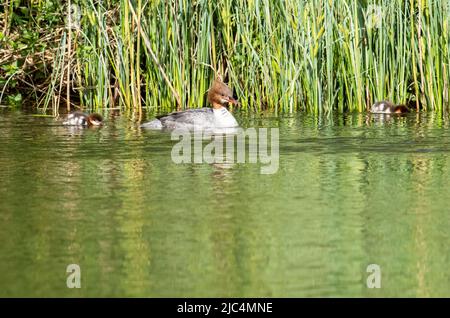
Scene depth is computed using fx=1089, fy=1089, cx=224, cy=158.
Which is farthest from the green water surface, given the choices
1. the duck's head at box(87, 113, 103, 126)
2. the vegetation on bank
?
the vegetation on bank

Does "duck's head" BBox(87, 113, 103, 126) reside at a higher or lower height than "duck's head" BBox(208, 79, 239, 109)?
lower

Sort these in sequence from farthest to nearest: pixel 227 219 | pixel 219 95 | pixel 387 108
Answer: pixel 219 95, pixel 387 108, pixel 227 219

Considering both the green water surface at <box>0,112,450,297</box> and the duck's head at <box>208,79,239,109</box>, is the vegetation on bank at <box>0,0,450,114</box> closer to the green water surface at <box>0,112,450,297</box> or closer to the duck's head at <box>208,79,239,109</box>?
the duck's head at <box>208,79,239,109</box>

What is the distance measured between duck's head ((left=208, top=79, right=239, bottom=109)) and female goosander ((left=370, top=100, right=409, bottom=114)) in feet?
4.19

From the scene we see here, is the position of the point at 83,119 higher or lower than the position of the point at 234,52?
lower

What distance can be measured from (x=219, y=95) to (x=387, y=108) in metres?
1.52

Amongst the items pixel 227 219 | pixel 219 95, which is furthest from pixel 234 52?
pixel 227 219

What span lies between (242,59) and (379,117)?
1628mm

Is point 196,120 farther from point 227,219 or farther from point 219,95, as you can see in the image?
point 227,219

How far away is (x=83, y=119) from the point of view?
962cm

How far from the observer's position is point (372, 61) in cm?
1010

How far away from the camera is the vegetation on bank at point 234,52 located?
9.90 meters

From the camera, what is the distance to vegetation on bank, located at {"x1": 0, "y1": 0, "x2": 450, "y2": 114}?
9898 millimetres

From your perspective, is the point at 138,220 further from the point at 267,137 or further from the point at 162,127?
the point at 162,127
